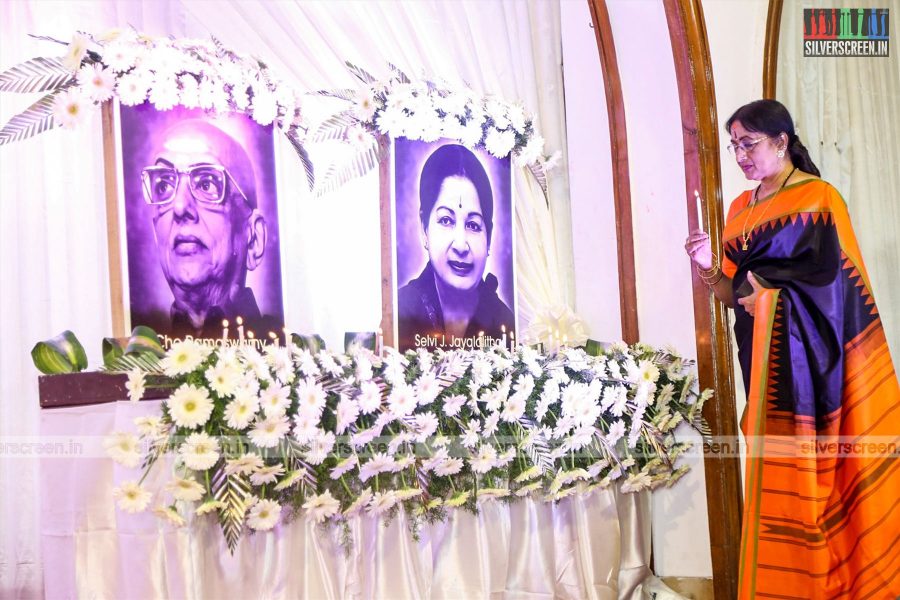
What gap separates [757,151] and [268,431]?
204cm

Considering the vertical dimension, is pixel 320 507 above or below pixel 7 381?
below

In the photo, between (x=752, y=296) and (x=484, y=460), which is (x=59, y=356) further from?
(x=752, y=296)

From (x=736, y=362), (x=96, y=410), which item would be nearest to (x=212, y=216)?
(x=96, y=410)

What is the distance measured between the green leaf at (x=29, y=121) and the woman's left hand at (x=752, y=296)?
3.21 m

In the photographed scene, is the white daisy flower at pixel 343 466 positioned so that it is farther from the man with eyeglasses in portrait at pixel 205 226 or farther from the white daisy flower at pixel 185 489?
the man with eyeglasses in portrait at pixel 205 226

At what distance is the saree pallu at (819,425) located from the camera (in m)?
2.82

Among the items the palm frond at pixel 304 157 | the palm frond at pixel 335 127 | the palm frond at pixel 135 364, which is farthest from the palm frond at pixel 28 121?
the palm frond at pixel 135 364

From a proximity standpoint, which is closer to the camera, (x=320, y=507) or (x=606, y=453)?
(x=320, y=507)

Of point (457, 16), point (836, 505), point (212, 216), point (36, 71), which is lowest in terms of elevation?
point (836, 505)

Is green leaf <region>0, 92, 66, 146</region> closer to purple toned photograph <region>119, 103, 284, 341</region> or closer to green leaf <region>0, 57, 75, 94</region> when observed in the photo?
green leaf <region>0, 57, 75, 94</region>

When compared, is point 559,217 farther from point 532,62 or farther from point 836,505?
point 836,505

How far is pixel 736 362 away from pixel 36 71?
3.48 meters

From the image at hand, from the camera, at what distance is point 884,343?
2.93m

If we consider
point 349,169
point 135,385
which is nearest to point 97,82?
point 349,169
